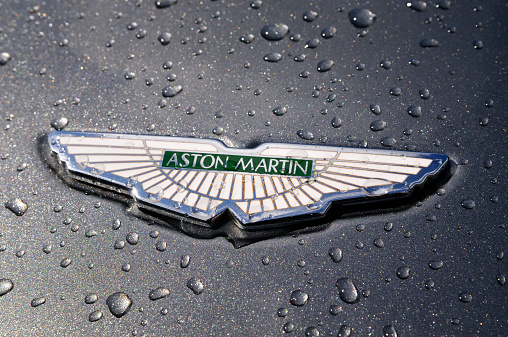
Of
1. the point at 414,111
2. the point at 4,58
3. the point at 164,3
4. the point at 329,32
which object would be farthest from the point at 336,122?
the point at 4,58

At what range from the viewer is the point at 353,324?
75 cm

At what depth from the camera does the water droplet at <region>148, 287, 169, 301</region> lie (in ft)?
2.62

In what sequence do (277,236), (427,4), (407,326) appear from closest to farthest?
(407,326), (277,236), (427,4)

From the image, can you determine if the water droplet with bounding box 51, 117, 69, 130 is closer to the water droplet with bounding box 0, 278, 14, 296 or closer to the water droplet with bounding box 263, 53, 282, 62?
the water droplet with bounding box 0, 278, 14, 296

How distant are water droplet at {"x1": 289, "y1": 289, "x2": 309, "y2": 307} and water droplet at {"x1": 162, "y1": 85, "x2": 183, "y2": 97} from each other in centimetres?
55

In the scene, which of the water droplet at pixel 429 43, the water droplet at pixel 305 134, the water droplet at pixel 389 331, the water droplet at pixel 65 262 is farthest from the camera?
the water droplet at pixel 429 43

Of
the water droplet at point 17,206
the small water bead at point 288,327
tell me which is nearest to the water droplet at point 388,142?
the small water bead at point 288,327

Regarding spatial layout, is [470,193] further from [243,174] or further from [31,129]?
[31,129]

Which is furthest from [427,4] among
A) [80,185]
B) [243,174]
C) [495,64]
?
[80,185]

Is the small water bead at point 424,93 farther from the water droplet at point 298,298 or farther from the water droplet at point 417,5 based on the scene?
the water droplet at point 298,298

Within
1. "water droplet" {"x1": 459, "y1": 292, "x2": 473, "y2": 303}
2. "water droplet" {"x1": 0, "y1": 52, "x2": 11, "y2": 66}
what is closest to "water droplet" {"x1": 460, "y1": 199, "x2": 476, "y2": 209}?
"water droplet" {"x1": 459, "y1": 292, "x2": 473, "y2": 303}

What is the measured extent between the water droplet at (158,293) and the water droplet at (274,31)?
673 mm

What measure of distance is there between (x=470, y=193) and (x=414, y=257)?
19 cm

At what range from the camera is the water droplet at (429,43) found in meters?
1.06
